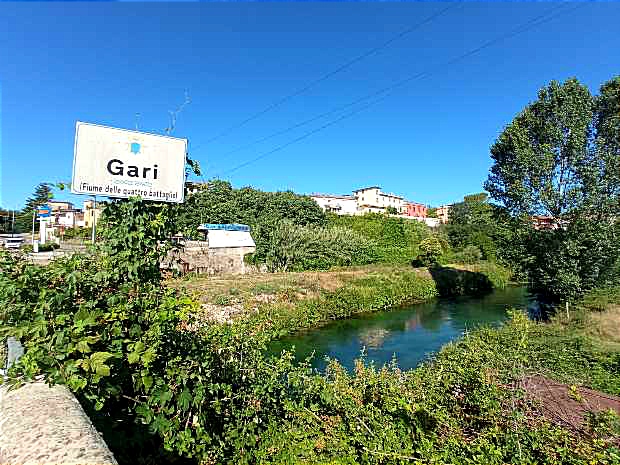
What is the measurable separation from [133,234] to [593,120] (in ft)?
47.2

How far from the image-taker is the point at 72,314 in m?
2.11

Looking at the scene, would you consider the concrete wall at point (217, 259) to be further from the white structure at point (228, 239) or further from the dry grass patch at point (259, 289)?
the dry grass patch at point (259, 289)

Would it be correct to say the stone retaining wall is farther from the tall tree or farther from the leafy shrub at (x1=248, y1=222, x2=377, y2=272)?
the leafy shrub at (x1=248, y1=222, x2=377, y2=272)

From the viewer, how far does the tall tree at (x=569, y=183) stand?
1095 centimetres

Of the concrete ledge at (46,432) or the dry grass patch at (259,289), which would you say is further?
the dry grass patch at (259,289)

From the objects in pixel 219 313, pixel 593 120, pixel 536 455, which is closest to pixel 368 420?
pixel 536 455

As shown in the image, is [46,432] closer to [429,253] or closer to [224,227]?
[224,227]

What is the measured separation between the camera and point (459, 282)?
2089cm

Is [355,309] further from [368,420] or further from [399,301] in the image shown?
[368,420]

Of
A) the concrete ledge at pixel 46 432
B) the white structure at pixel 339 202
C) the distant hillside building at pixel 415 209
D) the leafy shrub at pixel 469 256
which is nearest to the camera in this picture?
the concrete ledge at pixel 46 432

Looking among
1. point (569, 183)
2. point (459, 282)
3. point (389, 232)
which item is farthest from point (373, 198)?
point (569, 183)

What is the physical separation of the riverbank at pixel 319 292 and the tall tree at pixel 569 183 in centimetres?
645

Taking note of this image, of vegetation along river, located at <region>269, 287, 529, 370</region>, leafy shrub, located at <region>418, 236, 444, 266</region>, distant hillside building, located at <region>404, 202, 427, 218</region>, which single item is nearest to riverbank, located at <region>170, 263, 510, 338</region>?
vegetation along river, located at <region>269, 287, 529, 370</region>

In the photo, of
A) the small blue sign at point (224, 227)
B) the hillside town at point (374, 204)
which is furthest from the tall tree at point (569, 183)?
the hillside town at point (374, 204)
